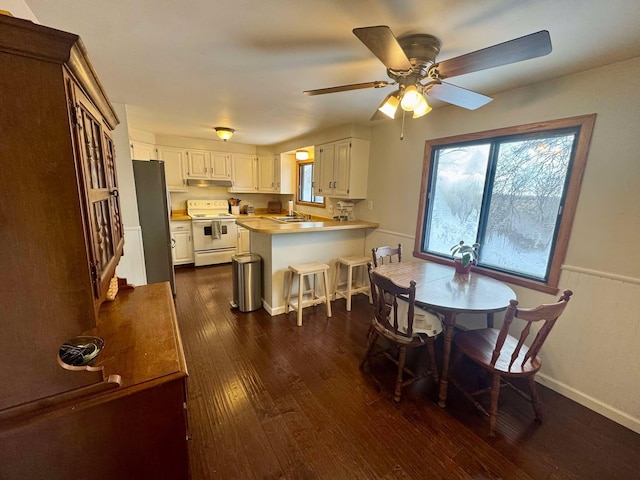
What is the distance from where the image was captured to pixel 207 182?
5086 mm

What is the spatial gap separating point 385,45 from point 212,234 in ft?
14.3

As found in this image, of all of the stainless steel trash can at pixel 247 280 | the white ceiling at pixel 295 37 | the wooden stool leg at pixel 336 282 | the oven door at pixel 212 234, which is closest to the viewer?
the white ceiling at pixel 295 37

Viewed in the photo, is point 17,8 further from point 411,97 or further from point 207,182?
point 207,182

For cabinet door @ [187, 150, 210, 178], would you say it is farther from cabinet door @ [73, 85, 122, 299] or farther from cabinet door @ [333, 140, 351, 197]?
cabinet door @ [73, 85, 122, 299]

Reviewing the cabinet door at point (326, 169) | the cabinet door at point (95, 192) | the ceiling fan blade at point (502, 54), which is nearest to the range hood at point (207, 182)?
the cabinet door at point (326, 169)

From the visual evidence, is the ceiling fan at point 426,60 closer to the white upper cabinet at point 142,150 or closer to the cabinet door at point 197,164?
the white upper cabinet at point 142,150

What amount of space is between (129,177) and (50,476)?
2.96 meters

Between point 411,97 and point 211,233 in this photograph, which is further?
point 211,233

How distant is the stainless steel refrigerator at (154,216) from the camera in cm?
323

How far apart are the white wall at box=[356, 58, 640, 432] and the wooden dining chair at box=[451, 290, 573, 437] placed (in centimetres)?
46

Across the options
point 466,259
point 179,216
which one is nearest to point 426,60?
point 466,259

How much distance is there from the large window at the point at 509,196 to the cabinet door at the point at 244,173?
3.73m

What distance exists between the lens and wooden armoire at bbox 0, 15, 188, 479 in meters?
0.65

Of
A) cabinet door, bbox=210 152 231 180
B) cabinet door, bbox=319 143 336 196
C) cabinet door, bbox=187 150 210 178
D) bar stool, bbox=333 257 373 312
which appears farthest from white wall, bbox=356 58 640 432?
cabinet door, bbox=187 150 210 178
